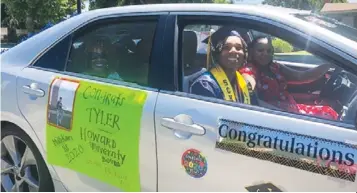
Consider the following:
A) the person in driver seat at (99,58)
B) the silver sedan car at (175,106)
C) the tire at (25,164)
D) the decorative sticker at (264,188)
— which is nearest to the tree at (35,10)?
the tire at (25,164)

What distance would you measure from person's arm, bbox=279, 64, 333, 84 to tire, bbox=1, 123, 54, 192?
6.23 feet

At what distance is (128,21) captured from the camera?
116 inches

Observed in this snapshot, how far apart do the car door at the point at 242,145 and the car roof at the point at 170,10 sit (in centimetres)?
4

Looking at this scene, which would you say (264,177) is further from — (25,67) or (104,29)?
(25,67)

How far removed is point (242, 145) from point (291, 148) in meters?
0.24

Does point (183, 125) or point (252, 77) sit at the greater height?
point (252, 77)

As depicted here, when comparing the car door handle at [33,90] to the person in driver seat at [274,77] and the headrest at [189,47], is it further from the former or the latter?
the person in driver seat at [274,77]

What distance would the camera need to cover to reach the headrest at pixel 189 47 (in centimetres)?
268

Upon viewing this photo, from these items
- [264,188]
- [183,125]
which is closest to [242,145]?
[264,188]

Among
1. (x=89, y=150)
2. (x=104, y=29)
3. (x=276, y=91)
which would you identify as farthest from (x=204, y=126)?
(x=104, y=29)

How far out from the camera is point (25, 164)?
3418 mm

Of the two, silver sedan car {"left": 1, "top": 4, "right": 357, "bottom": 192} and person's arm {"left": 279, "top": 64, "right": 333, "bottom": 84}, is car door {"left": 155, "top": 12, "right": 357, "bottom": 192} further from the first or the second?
person's arm {"left": 279, "top": 64, "right": 333, "bottom": 84}

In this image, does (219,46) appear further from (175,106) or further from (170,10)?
(175,106)

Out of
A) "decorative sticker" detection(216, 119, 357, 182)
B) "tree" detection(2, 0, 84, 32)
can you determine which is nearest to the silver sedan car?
"decorative sticker" detection(216, 119, 357, 182)
